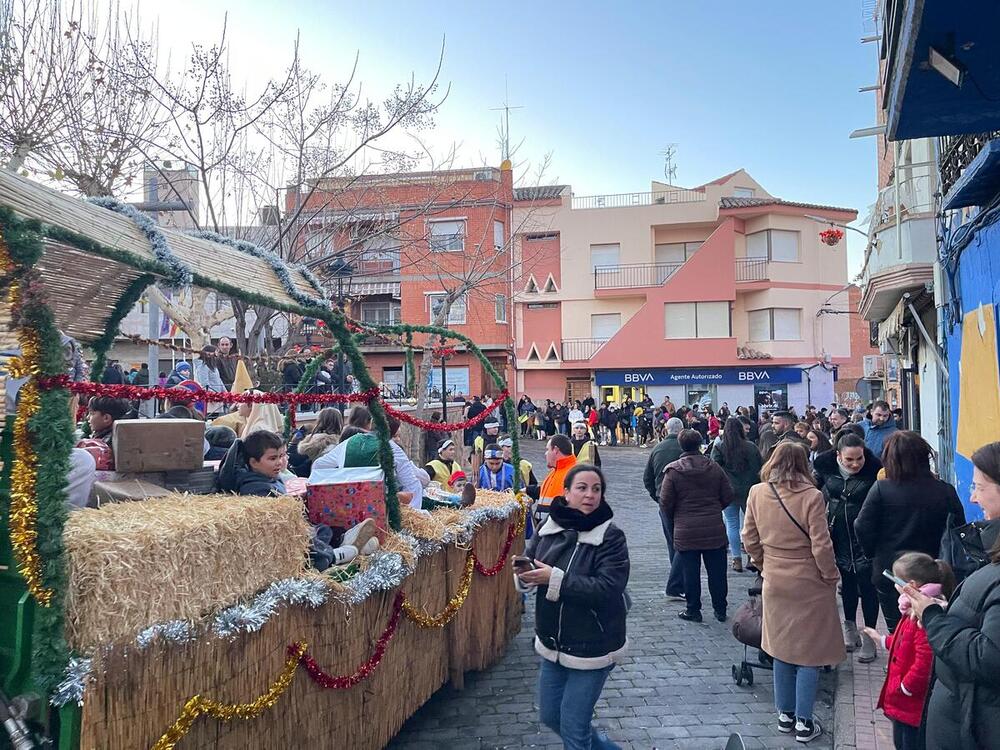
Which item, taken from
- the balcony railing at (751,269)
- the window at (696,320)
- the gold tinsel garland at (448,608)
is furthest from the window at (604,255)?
the gold tinsel garland at (448,608)

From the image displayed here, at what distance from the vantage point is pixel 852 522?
616 cm

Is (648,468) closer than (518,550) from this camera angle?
No

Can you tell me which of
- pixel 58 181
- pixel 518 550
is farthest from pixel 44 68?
pixel 518 550

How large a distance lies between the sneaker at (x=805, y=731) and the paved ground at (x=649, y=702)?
0.14 feet

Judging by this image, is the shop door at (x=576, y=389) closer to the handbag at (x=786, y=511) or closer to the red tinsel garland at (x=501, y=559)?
the red tinsel garland at (x=501, y=559)

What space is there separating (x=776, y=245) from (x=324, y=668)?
118 ft

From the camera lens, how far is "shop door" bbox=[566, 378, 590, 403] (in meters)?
37.7

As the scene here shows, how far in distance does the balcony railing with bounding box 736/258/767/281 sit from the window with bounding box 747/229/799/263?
40cm

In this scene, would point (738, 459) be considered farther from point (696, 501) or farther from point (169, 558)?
point (169, 558)

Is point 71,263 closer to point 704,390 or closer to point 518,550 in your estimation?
point 518,550

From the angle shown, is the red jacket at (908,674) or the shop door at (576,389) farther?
the shop door at (576,389)

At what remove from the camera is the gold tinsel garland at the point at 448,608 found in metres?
4.97

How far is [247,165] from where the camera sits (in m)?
13.1

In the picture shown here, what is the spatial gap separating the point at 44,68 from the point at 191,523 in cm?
944
